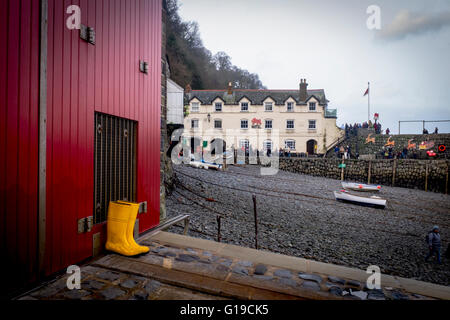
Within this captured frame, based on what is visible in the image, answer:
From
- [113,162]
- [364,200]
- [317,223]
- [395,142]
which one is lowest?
[317,223]

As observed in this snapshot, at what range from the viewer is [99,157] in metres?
3.92

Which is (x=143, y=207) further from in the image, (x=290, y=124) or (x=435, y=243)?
(x=290, y=124)

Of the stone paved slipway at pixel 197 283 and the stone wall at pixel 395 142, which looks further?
the stone wall at pixel 395 142

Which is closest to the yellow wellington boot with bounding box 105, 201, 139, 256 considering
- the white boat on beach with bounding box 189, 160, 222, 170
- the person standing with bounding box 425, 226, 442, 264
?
the person standing with bounding box 425, 226, 442, 264

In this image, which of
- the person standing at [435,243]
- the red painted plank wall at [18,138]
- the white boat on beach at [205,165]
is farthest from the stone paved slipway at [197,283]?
the white boat on beach at [205,165]

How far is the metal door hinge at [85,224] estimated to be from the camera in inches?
137

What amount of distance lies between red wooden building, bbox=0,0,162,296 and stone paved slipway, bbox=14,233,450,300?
49cm

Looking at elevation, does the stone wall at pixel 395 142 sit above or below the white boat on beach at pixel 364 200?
above

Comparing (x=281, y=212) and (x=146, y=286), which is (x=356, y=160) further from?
(x=146, y=286)

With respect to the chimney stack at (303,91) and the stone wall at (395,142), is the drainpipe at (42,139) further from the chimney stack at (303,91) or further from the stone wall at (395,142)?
the chimney stack at (303,91)

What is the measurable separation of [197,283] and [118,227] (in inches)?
61.2

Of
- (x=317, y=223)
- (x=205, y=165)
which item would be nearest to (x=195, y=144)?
(x=205, y=165)

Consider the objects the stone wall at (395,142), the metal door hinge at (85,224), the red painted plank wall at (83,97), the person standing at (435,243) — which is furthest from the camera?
the stone wall at (395,142)

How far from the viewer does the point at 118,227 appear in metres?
3.80
